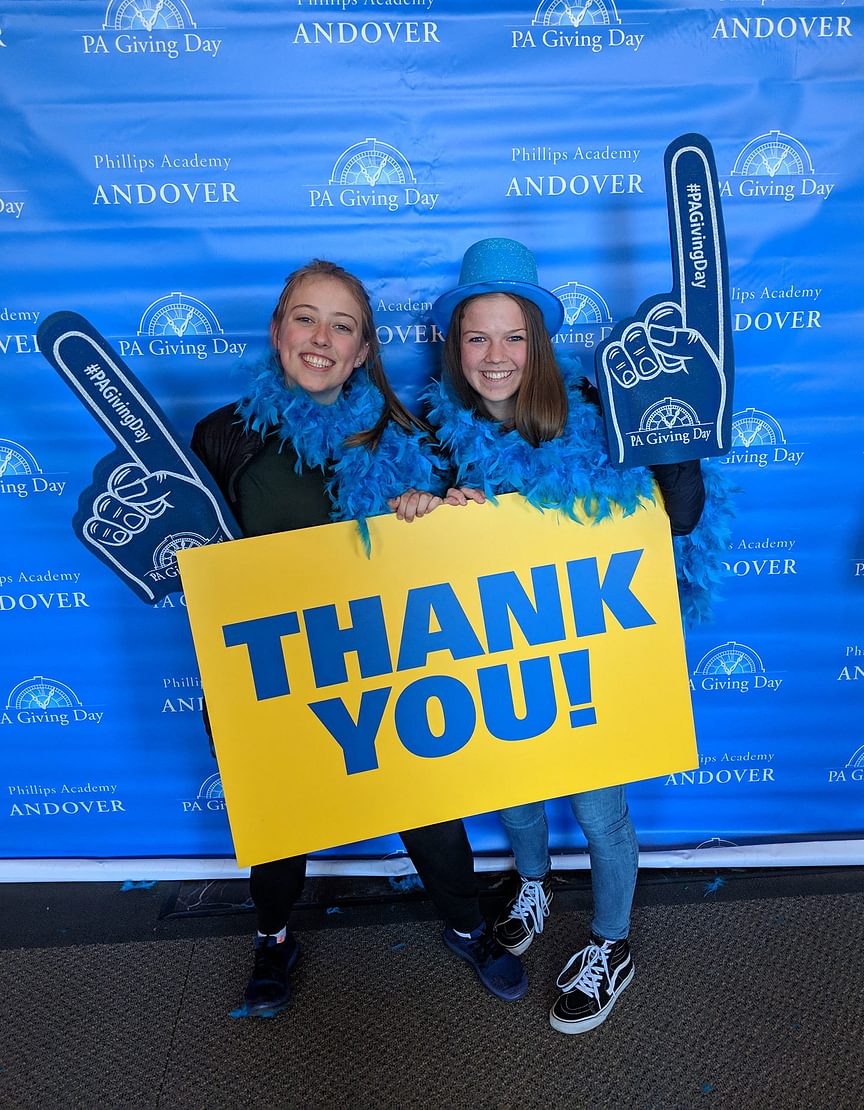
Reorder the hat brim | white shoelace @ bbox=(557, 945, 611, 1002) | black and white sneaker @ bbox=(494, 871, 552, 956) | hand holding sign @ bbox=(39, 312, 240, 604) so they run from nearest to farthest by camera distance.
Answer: hand holding sign @ bbox=(39, 312, 240, 604) < the hat brim < white shoelace @ bbox=(557, 945, 611, 1002) < black and white sneaker @ bbox=(494, 871, 552, 956)

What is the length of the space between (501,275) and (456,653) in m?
0.67

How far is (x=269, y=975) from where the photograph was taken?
158 centimetres

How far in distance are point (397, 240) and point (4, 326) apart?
0.90 m

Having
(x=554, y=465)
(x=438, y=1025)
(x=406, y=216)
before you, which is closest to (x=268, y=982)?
(x=438, y=1025)

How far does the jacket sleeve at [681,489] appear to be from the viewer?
1301 millimetres

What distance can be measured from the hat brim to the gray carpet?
4.49ft

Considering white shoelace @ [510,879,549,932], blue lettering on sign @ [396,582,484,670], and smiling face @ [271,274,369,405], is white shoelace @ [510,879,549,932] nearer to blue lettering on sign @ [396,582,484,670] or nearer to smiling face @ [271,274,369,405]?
blue lettering on sign @ [396,582,484,670]

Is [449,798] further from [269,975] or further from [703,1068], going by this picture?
[703,1068]

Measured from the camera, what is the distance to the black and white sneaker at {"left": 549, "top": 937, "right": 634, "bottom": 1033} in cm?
148

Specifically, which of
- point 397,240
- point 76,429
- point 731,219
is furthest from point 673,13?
point 76,429

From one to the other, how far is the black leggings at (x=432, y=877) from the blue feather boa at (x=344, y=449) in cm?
60

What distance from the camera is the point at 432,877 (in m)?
1.50

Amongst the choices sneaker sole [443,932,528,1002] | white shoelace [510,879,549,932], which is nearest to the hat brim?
white shoelace [510,879,549,932]

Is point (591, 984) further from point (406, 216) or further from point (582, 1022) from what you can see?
point (406, 216)
